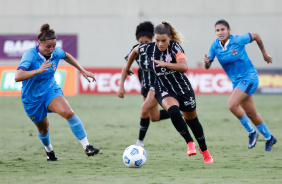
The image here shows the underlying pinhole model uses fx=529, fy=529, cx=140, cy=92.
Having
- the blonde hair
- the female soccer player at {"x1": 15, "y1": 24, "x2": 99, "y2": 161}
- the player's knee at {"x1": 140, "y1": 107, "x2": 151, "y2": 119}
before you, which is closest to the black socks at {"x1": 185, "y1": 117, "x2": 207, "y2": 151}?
the blonde hair

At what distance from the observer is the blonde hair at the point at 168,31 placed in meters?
6.93

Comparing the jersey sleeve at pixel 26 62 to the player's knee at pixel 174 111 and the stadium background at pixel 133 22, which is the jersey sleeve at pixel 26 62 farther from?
the stadium background at pixel 133 22

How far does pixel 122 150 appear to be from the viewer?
8.59 m

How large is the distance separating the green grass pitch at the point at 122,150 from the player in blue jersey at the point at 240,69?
0.48 meters

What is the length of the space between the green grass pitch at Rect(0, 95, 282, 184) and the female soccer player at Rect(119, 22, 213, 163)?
459mm

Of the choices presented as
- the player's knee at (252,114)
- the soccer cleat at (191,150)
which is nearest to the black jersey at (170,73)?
the soccer cleat at (191,150)

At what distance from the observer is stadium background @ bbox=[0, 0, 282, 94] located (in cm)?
2855

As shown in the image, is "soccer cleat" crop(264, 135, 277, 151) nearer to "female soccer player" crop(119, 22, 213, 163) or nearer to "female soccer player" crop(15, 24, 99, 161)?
"female soccer player" crop(119, 22, 213, 163)

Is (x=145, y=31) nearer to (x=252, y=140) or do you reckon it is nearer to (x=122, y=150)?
(x=122, y=150)

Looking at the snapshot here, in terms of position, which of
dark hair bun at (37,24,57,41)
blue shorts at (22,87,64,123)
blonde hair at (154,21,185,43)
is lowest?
blue shorts at (22,87,64,123)

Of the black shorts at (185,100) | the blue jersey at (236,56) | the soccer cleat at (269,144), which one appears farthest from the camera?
the blue jersey at (236,56)

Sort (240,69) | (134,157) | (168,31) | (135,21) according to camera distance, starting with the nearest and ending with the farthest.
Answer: (134,157), (168,31), (240,69), (135,21)

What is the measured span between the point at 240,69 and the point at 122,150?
92.3 inches

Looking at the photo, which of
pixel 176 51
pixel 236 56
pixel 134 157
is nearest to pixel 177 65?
pixel 176 51
